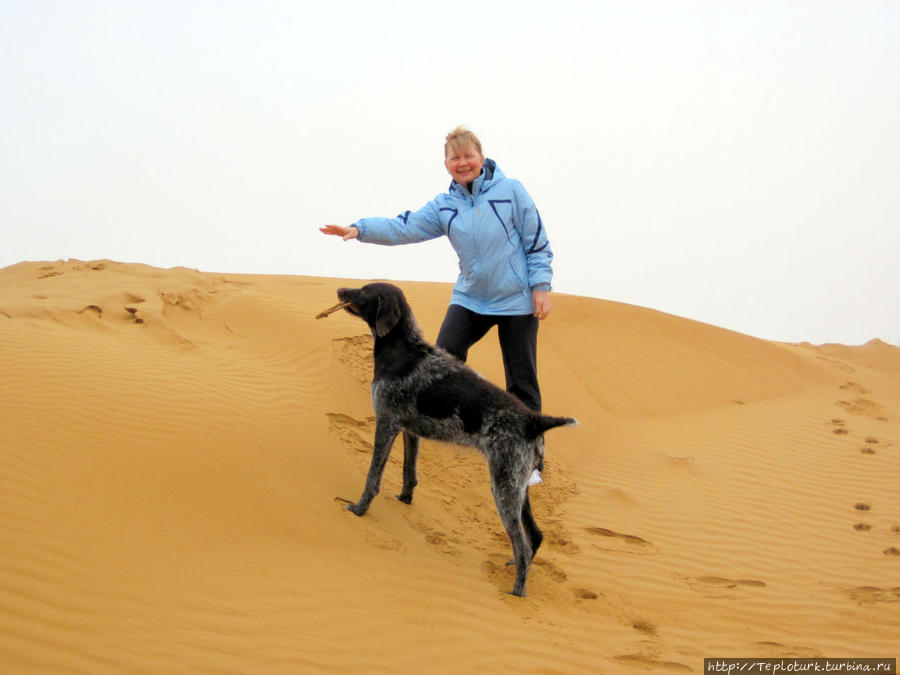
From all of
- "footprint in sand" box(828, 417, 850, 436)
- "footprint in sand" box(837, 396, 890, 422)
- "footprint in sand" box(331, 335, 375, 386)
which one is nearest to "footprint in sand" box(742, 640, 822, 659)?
"footprint in sand" box(331, 335, 375, 386)

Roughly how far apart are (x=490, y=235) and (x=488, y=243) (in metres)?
0.07

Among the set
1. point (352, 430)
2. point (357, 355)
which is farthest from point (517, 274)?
point (357, 355)

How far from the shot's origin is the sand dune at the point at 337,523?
351 centimetres

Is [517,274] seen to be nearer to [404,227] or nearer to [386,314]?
[404,227]

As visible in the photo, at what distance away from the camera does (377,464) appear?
16.1 feet

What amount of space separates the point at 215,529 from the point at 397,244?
107 inches

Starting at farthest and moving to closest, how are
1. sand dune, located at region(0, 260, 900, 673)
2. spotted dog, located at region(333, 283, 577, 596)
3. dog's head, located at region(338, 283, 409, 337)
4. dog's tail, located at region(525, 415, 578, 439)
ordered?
dog's head, located at region(338, 283, 409, 337) → spotted dog, located at region(333, 283, 577, 596) → dog's tail, located at region(525, 415, 578, 439) → sand dune, located at region(0, 260, 900, 673)

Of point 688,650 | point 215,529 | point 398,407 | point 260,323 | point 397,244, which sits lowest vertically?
point 688,650

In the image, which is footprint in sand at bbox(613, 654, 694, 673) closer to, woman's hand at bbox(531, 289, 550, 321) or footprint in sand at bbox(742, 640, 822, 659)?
footprint in sand at bbox(742, 640, 822, 659)

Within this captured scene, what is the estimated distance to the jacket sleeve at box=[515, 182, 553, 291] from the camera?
5.59 meters

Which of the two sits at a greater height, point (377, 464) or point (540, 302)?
point (540, 302)

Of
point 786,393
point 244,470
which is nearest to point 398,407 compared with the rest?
point 244,470

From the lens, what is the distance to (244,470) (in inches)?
201

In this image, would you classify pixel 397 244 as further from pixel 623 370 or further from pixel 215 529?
pixel 623 370
